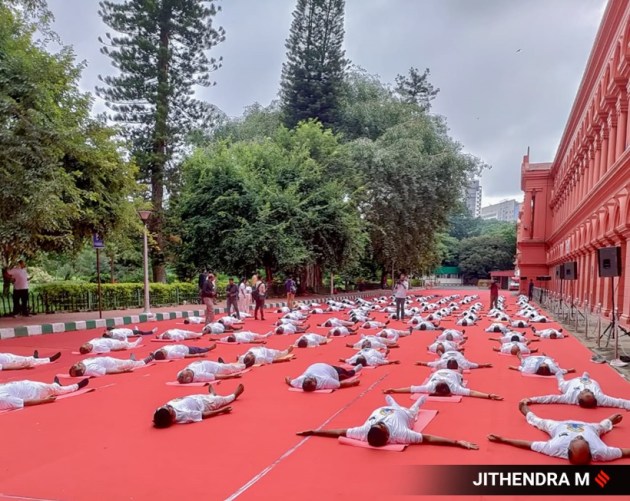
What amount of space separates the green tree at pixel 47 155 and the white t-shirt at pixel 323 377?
661 centimetres

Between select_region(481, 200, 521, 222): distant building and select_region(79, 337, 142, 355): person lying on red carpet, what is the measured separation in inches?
4697

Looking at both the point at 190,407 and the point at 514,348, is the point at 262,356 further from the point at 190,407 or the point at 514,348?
the point at 514,348

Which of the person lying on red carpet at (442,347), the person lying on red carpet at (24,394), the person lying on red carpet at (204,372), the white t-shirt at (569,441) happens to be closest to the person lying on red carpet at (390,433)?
the white t-shirt at (569,441)

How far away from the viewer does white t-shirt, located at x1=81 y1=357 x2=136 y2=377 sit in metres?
8.45

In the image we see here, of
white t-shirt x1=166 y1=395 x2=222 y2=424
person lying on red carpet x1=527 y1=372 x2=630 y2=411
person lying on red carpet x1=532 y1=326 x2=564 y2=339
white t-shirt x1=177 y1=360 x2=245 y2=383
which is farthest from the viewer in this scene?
person lying on red carpet x1=532 y1=326 x2=564 y2=339

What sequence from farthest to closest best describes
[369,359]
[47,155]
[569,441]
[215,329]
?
[215,329]
[47,155]
[369,359]
[569,441]

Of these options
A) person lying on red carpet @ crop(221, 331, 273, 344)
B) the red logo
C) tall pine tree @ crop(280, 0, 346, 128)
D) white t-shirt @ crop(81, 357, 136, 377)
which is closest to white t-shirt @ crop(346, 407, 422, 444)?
the red logo

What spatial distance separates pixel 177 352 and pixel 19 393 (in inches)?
147

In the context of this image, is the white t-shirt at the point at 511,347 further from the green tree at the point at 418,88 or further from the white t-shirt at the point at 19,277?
the green tree at the point at 418,88

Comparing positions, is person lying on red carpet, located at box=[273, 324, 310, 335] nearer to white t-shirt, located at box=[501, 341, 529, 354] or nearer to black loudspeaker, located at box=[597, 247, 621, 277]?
white t-shirt, located at box=[501, 341, 529, 354]

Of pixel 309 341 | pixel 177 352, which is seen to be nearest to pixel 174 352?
pixel 177 352

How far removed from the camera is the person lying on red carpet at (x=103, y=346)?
407 inches

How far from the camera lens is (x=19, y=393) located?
261 inches

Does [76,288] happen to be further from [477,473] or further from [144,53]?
[477,473]
